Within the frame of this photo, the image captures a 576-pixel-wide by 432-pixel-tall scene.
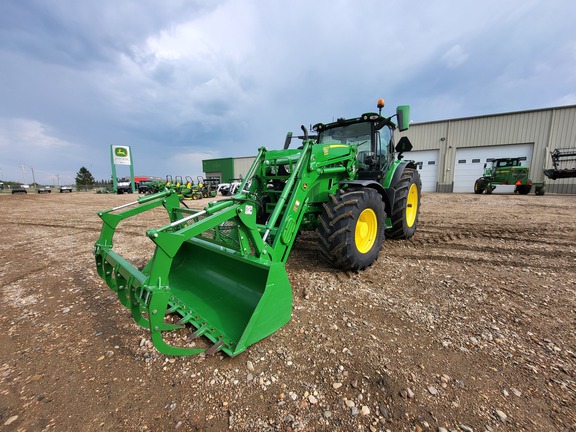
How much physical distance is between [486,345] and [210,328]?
242 centimetres

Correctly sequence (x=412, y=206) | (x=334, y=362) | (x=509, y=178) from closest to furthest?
(x=334, y=362)
(x=412, y=206)
(x=509, y=178)

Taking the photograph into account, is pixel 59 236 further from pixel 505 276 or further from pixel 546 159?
pixel 546 159

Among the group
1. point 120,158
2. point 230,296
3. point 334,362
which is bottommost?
point 334,362

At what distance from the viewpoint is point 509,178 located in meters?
16.9

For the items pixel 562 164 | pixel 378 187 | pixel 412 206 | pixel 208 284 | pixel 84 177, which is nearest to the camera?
pixel 208 284

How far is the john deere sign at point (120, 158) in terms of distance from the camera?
3288cm

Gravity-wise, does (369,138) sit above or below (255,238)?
above

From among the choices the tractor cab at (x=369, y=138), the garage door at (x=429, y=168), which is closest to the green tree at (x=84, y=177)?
the garage door at (x=429, y=168)

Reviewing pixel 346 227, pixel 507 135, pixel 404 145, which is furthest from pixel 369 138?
pixel 507 135

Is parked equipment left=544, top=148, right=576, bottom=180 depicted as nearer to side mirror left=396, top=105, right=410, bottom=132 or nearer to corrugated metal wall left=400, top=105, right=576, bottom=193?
corrugated metal wall left=400, top=105, right=576, bottom=193

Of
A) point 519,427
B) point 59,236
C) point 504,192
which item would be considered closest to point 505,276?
point 519,427

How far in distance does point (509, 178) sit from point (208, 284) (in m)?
20.8

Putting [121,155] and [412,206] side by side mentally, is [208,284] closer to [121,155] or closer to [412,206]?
[412,206]

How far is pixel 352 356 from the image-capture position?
2.16 metres
